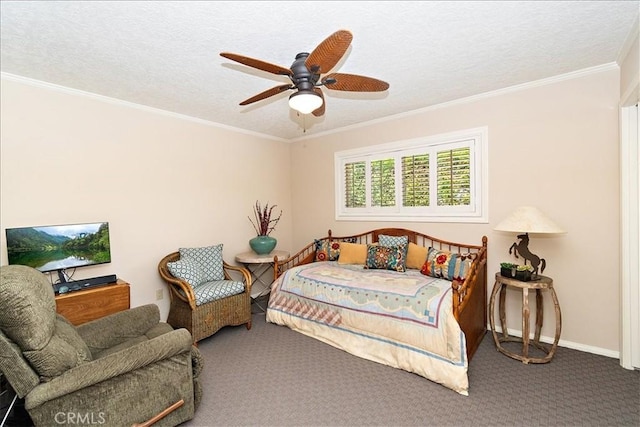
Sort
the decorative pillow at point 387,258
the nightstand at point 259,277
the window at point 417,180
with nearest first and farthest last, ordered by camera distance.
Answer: the window at point 417,180, the decorative pillow at point 387,258, the nightstand at point 259,277

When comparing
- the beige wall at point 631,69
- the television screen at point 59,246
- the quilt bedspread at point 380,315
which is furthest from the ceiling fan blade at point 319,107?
the television screen at point 59,246

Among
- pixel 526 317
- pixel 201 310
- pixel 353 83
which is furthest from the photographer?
pixel 201 310

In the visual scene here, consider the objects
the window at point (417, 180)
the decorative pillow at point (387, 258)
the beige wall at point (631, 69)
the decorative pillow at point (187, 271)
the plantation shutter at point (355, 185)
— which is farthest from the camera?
the plantation shutter at point (355, 185)

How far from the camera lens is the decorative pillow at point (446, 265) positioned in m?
3.01

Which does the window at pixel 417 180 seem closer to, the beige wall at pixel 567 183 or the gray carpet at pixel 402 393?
the beige wall at pixel 567 183

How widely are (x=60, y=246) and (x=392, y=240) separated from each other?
3.36 m

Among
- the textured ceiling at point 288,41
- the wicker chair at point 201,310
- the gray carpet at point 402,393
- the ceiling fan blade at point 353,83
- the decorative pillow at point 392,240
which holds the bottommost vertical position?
the gray carpet at point 402,393

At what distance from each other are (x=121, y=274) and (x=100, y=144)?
1355 millimetres

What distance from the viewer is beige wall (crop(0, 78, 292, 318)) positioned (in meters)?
2.61

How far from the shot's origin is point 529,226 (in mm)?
2506

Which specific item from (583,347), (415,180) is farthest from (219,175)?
(583,347)

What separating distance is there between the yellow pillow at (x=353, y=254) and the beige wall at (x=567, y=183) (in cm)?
112

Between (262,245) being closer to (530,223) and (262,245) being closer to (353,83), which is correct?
(353,83)

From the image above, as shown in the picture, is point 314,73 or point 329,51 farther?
point 314,73
